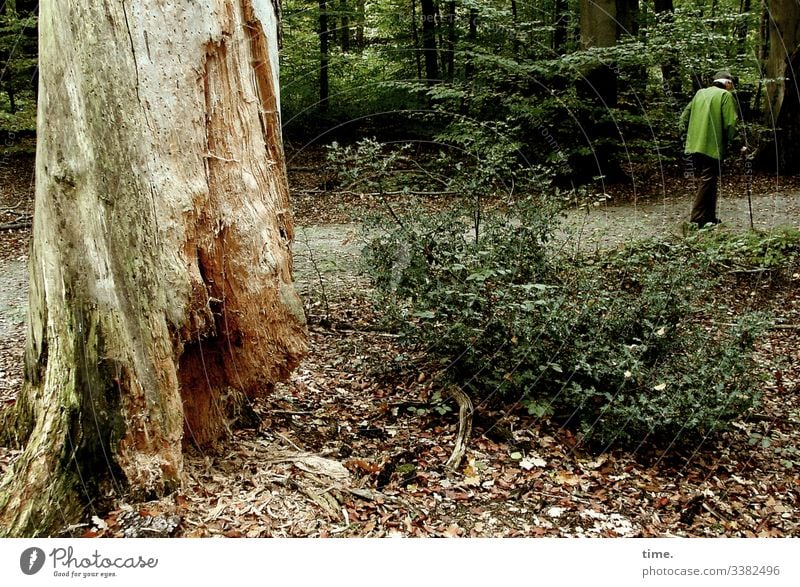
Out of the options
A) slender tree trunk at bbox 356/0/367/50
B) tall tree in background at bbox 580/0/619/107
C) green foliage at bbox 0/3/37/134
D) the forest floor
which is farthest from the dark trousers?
green foliage at bbox 0/3/37/134

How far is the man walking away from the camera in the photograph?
5.99 metres

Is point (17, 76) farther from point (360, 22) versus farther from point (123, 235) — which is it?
point (123, 235)

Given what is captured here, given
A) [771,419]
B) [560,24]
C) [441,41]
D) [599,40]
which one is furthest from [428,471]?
[560,24]

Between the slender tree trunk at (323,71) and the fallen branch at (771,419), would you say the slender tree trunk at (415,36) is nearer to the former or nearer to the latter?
the slender tree trunk at (323,71)

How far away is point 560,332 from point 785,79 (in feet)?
26.0

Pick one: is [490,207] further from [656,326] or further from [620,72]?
[620,72]

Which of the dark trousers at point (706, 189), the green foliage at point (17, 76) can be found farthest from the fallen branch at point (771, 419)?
the green foliage at point (17, 76)

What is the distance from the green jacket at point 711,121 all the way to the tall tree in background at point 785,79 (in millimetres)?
3276

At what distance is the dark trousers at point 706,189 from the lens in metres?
6.47

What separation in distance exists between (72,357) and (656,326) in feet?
10.6

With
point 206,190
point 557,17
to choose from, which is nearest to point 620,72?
point 557,17

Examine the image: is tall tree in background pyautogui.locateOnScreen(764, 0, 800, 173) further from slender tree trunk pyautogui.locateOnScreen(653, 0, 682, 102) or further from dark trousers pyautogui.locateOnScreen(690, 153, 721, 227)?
dark trousers pyautogui.locateOnScreen(690, 153, 721, 227)

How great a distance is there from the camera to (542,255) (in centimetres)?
450
